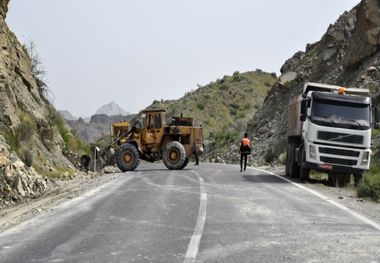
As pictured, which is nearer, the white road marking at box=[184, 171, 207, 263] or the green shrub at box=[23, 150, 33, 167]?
the white road marking at box=[184, 171, 207, 263]

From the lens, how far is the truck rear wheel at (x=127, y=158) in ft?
88.7

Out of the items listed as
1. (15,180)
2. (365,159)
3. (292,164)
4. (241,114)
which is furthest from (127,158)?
(241,114)

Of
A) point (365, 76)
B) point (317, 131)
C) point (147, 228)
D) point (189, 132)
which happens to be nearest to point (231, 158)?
point (365, 76)

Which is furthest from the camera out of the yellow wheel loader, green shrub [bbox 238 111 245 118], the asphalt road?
green shrub [bbox 238 111 245 118]

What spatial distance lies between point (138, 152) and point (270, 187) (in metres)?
11.7

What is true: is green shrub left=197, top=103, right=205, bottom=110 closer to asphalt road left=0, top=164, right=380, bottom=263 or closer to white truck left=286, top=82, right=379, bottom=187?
white truck left=286, top=82, right=379, bottom=187

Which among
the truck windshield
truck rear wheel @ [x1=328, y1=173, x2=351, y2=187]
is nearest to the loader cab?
truck rear wheel @ [x1=328, y1=173, x2=351, y2=187]

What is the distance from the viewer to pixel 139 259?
736cm

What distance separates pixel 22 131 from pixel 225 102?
240 ft

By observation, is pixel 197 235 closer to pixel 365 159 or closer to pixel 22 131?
pixel 365 159

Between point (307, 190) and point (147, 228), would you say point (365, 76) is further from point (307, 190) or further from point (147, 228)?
point (147, 228)

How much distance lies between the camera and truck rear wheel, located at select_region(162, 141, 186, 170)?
26766 millimetres

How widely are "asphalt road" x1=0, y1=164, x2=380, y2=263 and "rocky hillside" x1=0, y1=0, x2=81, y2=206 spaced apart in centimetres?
308

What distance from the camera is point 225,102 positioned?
94.2 m
